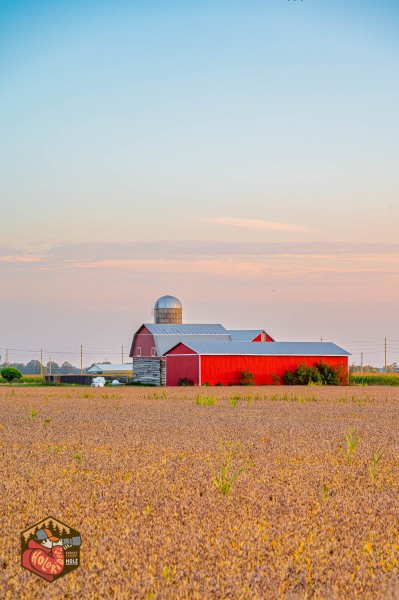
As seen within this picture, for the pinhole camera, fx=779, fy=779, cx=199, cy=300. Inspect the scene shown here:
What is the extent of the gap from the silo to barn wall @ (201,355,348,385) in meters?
14.8

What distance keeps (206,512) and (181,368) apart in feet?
150

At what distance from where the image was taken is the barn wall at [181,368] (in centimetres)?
5131

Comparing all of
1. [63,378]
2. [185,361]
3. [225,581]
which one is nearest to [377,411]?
[225,581]

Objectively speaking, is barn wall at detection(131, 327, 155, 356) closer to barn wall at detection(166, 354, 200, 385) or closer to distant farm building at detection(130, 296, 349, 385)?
distant farm building at detection(130, 296, 349, 385)

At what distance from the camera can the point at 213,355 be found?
5147 centimetres

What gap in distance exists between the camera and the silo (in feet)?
217

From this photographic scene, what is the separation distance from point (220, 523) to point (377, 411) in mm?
16941

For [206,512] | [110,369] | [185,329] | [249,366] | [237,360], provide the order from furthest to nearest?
[110,369] → [185,329] → [249,366] → [237,360] → [206,512]

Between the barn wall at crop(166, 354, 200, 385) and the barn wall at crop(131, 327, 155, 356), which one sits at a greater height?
the barn wall at crop(131, 327, 155, 356)

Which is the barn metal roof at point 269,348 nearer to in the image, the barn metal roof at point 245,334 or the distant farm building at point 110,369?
the barn metal roof at point 245,334
